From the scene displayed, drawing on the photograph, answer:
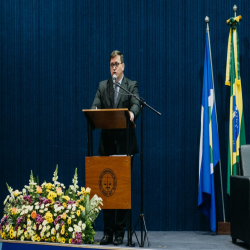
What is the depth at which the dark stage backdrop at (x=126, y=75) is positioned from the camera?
4.84 meters

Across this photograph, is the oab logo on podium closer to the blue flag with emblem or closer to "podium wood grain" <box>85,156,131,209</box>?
"podium wood grain" <box>85,156,131,209</box>

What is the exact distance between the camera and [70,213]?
2486 mm

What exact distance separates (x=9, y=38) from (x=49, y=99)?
36.3 inches

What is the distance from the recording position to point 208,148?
15.0ft

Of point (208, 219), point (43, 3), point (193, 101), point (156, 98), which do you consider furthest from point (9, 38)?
point (208, 219)

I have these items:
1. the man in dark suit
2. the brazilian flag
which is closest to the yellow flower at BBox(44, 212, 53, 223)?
the man in dark suit

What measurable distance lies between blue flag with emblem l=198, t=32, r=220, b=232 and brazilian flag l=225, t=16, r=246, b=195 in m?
0.17

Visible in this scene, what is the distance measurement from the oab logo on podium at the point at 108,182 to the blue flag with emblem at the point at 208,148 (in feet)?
4.96

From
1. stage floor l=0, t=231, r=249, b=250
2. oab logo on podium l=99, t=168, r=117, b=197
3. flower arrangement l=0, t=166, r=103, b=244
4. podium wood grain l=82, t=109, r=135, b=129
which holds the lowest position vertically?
stage floor l=0, t=231, r=249, b=250

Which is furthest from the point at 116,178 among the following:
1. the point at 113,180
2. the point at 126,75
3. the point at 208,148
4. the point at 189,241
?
the point at 126,75

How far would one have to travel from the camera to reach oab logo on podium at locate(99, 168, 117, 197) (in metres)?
3.38

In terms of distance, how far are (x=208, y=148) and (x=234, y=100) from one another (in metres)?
0.61

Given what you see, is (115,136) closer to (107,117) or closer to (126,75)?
(107,117)

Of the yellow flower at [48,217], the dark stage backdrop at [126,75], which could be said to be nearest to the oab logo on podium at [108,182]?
the yellow flower at [48,217]
